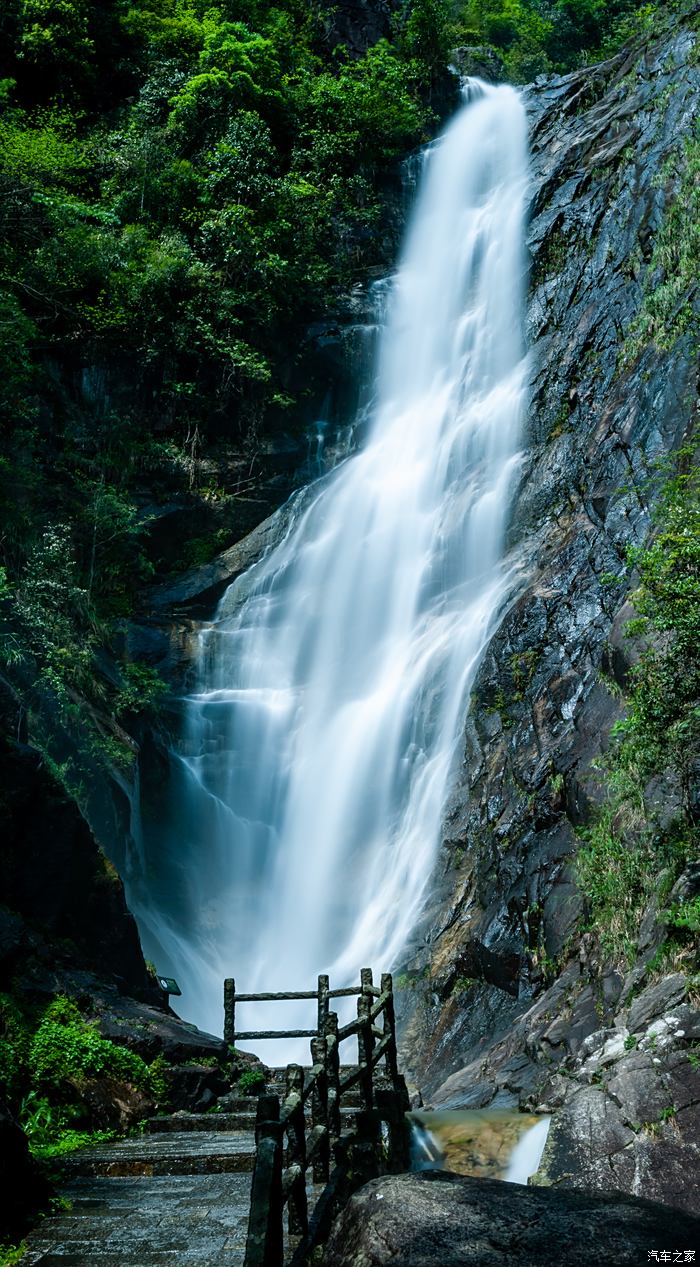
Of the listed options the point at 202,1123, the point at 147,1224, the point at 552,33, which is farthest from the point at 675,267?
the point at 552,33

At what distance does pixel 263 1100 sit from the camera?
4.29 m

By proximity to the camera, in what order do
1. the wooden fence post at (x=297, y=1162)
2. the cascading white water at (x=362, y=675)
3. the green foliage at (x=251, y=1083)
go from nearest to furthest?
the wooden fence post at (x=297, y=1162) < the green foliage at (x=251, y=1083) < the cascading white water at (x=362, y=675)

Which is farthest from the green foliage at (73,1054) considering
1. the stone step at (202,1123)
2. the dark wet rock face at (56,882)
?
the dark wet rock face at (56,882)

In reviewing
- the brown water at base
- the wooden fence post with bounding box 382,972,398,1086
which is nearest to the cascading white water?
the wooden fence post with bounding box 382,972,398,1086

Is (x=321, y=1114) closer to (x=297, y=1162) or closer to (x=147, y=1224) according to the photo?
(x=297, y=1162)

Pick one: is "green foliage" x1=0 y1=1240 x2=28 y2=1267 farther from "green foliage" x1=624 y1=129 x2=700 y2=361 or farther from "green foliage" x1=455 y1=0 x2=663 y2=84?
"green foliage" x1=455 y1=0 x2=663 y2=84

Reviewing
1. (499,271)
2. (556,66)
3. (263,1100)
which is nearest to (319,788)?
(263,1100)

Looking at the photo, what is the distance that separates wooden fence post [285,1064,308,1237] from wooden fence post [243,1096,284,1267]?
0.44 metres

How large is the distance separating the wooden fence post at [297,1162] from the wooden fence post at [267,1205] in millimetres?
437

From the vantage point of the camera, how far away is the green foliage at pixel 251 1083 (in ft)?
29.2

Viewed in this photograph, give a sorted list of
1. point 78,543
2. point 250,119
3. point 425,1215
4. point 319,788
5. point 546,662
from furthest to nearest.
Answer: point 250,119, point 78,543, point 319,788, point 546,662, point 425,1215

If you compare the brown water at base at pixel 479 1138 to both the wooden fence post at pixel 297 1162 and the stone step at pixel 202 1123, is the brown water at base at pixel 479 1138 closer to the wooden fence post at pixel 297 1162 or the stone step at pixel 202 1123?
the stone step at pixel 202 1123

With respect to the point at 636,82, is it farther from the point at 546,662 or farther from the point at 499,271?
the point at 546,662

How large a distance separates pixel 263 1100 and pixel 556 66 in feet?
137
